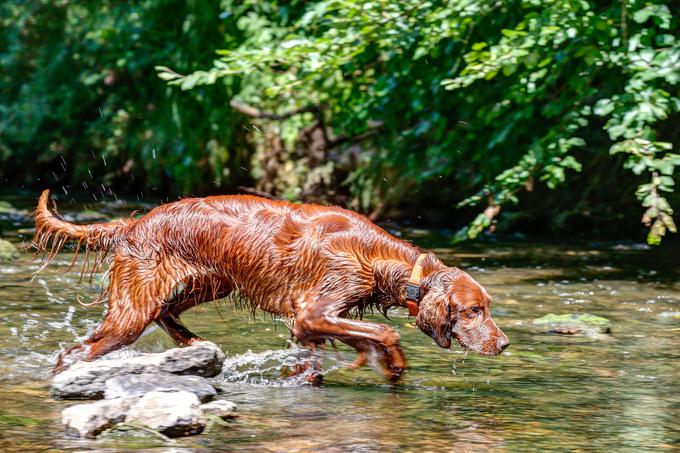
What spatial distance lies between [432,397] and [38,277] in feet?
16.1

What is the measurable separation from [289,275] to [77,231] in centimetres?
130

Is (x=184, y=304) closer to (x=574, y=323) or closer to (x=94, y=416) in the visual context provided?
(x=94, y=416)

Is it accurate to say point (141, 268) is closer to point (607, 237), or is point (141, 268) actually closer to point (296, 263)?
point (296, 263)

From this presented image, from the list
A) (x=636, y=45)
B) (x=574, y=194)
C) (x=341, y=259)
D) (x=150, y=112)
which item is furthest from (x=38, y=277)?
(x=150, y=112)

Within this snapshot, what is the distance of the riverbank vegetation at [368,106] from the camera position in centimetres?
948

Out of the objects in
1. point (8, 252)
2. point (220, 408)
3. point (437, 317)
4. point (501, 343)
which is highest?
point (437, 317)

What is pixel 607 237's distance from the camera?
12617mm

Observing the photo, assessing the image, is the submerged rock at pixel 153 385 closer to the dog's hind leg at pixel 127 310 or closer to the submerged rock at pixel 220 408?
the submerged rock at pixel 220 408

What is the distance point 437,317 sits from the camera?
580 cm

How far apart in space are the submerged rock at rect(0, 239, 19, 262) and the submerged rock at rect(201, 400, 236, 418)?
229 inches

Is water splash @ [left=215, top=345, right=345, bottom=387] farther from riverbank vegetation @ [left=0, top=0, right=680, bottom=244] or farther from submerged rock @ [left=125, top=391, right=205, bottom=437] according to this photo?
riverbank vegetation @ [left=0, top=0, right=680, bottom=244]

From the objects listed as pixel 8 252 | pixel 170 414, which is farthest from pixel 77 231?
pixel 8 252

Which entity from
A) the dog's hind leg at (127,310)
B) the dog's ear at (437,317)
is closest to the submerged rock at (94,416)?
the dog's hind leg at (127,310)

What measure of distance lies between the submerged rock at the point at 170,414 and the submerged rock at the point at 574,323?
334cm
